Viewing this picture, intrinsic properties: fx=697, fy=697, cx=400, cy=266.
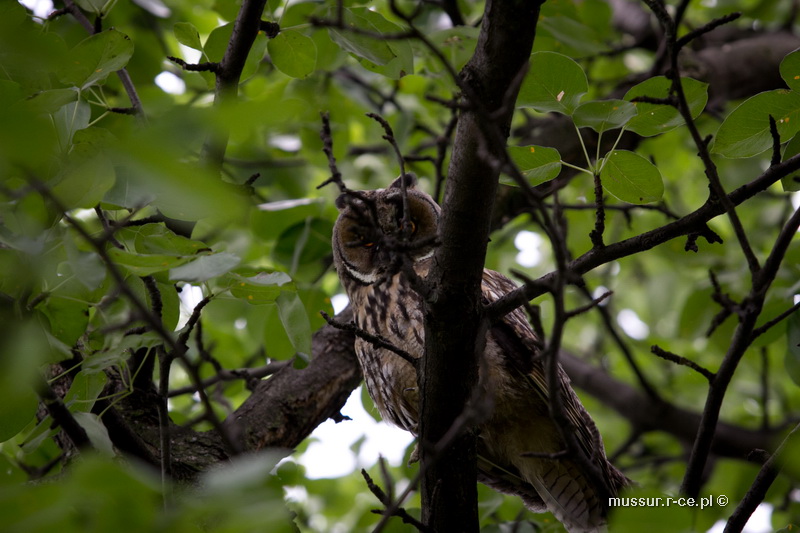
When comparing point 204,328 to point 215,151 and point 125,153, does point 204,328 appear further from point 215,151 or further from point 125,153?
point 125,153

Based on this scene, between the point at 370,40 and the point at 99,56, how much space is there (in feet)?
2.27

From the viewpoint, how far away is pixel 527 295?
1.52 meters

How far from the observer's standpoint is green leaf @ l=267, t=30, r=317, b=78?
2.04 m

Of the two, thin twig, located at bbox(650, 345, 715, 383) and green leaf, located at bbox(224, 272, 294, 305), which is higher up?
green leaf, located at bbox(224, 272, 294, 305)

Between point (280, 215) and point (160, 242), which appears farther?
point (280, 215)

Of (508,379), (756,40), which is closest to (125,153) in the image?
(508,379)

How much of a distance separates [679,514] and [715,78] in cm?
368

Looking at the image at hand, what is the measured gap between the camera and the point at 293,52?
81.2 inches

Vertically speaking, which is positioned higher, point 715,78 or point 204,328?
point 715,78

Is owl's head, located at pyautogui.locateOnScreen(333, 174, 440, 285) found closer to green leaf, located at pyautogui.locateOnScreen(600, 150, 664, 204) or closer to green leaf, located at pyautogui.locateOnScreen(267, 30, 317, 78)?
green leaf, located at pyautogui.locateOnScreen(267, 30, 317, 78)

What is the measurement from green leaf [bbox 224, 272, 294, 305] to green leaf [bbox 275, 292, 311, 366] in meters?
0.13

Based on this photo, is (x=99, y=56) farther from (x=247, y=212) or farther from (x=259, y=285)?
(x=247, y=212)

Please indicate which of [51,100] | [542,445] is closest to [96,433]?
[51,100]

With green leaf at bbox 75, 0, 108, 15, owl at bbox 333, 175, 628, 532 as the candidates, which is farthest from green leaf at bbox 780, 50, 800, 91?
green leaf at bbox 75, 0, 108, 15
